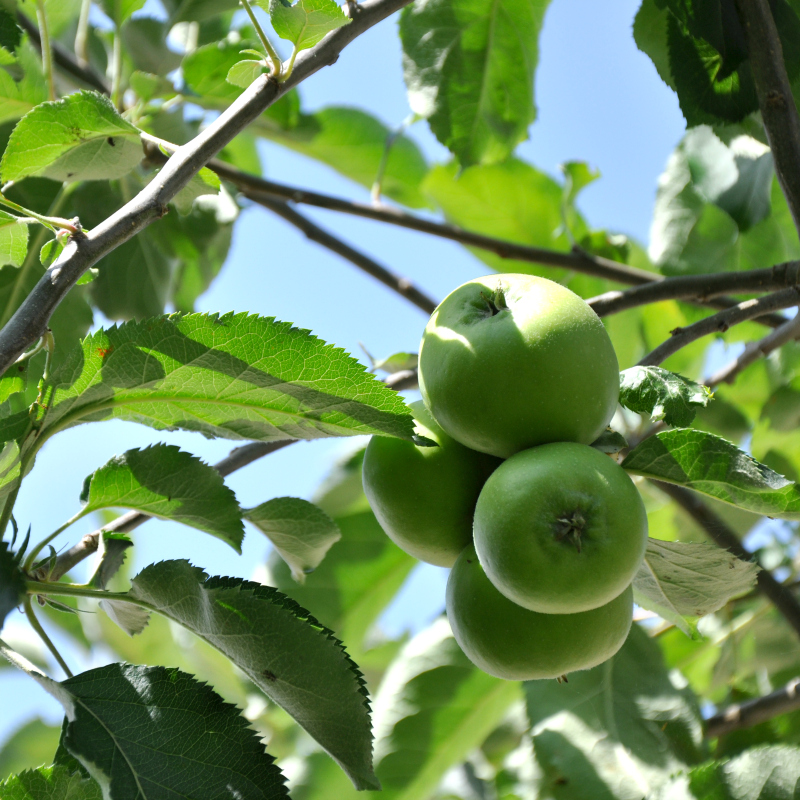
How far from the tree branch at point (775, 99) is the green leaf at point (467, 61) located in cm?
50

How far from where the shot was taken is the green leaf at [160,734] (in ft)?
2.06

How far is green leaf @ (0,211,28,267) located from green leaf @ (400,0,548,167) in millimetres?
695

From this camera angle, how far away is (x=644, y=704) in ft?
3.68

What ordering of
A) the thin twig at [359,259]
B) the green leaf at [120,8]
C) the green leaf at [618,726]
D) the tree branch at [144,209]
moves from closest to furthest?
the tree branch at [144,209] → the green leaf at [618,726] → the green leaf at [120,8] → the thin twig at [359,259]

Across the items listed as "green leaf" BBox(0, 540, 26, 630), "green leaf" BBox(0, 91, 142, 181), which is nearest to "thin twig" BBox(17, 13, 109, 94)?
"green leaf" BBox(0, 91, 142, 181)

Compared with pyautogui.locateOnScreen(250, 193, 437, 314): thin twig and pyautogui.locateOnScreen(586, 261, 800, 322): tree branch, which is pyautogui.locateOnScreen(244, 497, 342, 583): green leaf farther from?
pyautogui.locateOnScreen(250, 193, 437, 314): thin twig

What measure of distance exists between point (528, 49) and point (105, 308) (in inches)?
33.4

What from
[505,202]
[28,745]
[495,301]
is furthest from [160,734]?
[505,202]

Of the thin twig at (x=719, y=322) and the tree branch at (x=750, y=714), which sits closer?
the thin twig at (x=719, y=322)

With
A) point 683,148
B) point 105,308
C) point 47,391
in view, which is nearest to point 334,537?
point 47,391

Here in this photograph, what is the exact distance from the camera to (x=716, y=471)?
67 centimetres

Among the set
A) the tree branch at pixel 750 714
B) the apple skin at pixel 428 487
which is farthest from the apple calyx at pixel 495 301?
the tree branch at pixel 750 714

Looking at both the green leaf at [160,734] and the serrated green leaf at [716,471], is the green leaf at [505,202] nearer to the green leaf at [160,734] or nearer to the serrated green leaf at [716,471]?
the serrated green leaf at [716,471]

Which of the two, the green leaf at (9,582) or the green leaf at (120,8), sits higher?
the green leaf at (120,8)
